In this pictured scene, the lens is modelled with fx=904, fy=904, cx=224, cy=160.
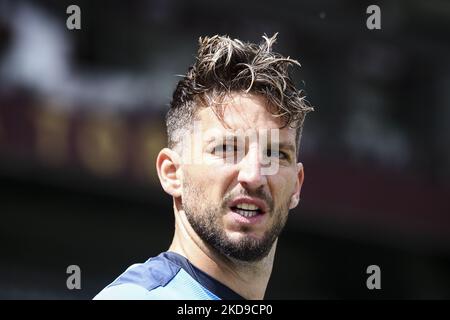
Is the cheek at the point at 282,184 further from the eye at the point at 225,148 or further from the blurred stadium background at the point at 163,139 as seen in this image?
the blurred stadium background at the point at 163,139

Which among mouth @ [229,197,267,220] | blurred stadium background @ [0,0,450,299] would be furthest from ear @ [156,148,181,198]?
blurred stadium background @ [0,0,450,299]

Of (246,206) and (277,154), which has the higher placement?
(277,154)

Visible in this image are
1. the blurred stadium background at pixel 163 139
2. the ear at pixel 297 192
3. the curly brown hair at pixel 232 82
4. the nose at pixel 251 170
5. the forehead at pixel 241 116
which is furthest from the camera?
the blurred stadium background at pixel 163 139

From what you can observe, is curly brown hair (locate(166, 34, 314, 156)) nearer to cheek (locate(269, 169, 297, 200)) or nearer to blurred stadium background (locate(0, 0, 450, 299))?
cheek (locate(269, 169, 297, 200))

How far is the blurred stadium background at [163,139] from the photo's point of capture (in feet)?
39.0

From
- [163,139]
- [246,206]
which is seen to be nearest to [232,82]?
[246,206]

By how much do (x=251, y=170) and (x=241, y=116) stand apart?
Result: 248 mm

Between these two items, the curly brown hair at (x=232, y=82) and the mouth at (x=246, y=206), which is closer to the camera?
the mouth at (x=246, y=206)

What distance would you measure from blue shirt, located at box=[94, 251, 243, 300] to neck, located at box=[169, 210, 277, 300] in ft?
0.09

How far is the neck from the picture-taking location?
12.0 feet

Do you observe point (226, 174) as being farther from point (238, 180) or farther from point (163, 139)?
point (163, 139)

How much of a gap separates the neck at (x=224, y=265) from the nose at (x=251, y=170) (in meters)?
0.33

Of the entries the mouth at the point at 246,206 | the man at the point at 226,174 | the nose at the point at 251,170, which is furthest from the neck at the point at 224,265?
the nose at the point at 251,170

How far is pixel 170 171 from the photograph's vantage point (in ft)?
12.4
